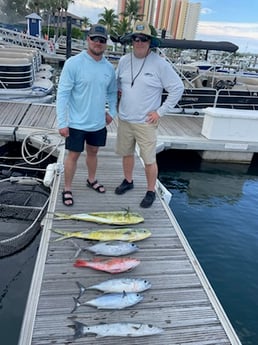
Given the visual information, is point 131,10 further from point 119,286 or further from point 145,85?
point 119,286

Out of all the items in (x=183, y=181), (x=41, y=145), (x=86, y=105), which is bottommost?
(x=183, y=181)

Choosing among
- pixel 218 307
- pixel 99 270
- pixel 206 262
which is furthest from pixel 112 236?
pixel 206 262

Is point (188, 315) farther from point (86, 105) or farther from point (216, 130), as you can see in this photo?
point (216, 130)

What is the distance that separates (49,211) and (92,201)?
1.64ft

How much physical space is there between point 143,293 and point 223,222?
9.02 ft

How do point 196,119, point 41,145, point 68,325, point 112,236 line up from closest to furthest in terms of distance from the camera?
point 68,325
point 112,236
point 41,145
point 196,119

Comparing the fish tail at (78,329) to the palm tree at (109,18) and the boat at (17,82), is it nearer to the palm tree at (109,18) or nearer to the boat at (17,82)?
the boat at (17,82)

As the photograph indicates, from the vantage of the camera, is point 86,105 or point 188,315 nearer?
point 188,315

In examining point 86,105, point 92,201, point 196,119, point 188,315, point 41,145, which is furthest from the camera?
point 196,119

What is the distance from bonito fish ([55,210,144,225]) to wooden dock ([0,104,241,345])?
0.05 m

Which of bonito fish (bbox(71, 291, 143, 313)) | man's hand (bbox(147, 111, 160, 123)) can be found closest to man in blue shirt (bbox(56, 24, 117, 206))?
man's hand (bbox(147, 111, 160, 123))

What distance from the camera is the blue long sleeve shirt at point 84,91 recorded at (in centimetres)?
277

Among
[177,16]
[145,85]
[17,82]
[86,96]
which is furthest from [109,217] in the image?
[177,16]

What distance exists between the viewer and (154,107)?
3.03 metres
